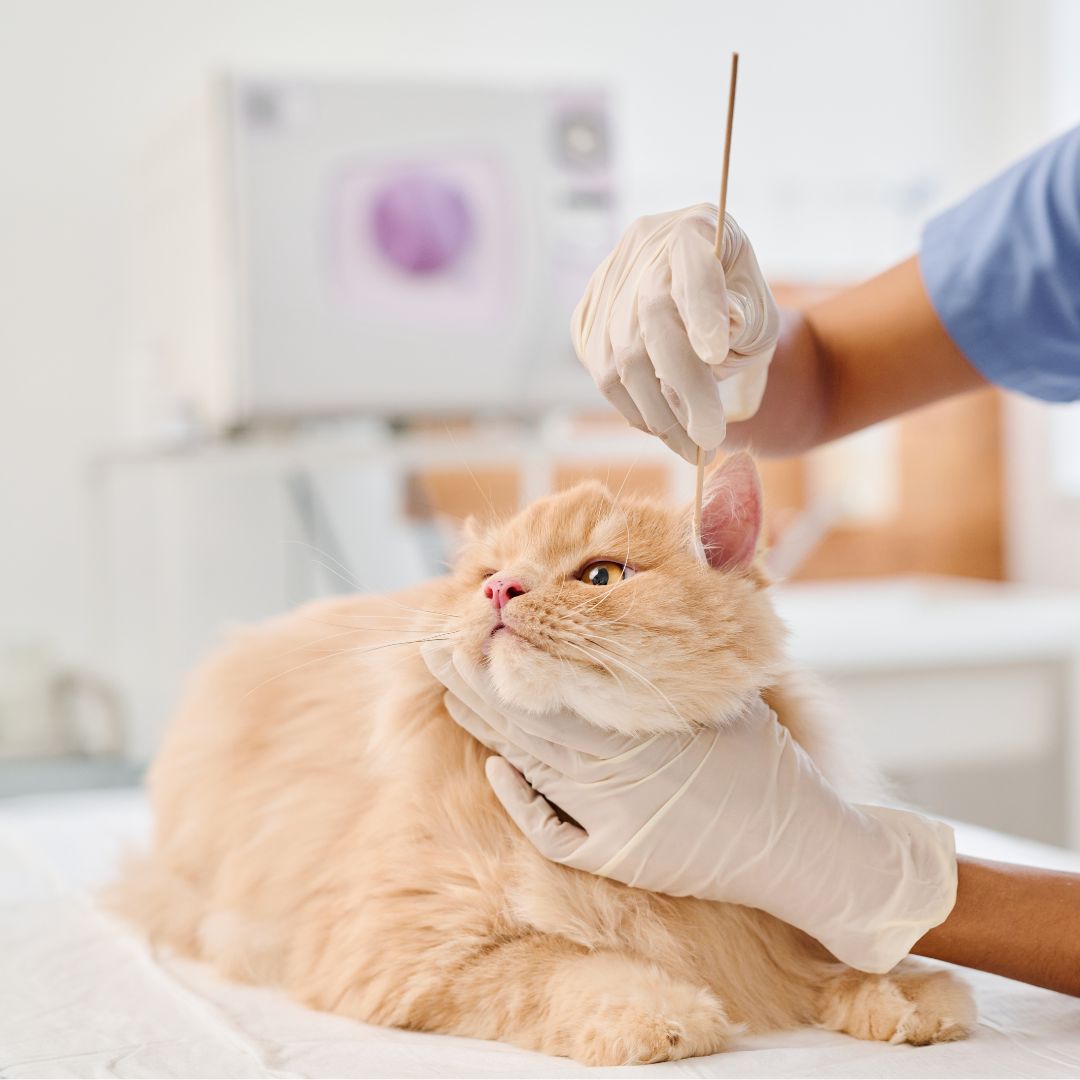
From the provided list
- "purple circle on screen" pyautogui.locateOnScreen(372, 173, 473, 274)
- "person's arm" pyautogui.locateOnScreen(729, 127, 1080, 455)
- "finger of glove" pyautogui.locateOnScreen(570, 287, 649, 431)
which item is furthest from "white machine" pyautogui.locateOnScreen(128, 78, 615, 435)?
"finger of glove" pyautogui.locateOnScreen(570, 287, 649, 431)

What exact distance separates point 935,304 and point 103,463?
2174 millimetres

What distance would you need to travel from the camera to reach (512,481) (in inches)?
135

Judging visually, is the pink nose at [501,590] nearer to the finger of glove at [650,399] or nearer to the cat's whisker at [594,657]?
the cat's whisker at [594,657]

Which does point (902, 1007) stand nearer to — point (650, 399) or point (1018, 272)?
point (650, 399)

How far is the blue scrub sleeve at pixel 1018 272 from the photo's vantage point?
1.21 m

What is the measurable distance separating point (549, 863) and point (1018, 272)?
2.46 feet

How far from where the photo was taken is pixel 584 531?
0.94m

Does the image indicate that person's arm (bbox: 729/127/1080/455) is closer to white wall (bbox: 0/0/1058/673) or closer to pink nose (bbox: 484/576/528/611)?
pink nose (bbox: 484/576/528/611)

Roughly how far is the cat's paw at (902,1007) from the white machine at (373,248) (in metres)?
1.88

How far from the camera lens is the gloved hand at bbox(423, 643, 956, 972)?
2.87ft

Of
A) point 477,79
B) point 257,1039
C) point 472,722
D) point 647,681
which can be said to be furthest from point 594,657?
point 477,79

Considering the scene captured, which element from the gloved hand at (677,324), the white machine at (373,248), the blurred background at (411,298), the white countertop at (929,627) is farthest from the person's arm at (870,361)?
the white machine at (373,248)

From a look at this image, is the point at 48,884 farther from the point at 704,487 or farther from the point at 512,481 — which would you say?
the point at 512,481

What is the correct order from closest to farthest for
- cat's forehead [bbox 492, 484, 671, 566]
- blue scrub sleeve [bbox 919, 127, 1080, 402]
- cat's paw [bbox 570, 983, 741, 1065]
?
1. cat's paw [bbox 570, 983, 741, 1065]
2. cat's forehead [bbox 492, 484, 671, 566]
3. blue scrub sleeve [bbox 919, 127, 1080, 402]
